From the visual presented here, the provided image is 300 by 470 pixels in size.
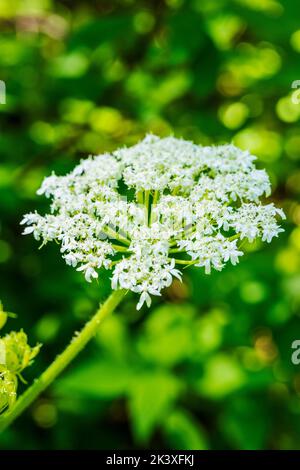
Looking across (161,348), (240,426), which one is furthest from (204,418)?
(161,348)

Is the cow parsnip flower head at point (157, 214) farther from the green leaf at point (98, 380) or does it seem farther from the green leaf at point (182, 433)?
the green leaf at point (182, 433)

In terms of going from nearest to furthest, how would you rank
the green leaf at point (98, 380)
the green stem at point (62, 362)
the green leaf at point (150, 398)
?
the green stem at point (62, 362), the green leaf at point (150, 398), the green leaf at point (98, 380)

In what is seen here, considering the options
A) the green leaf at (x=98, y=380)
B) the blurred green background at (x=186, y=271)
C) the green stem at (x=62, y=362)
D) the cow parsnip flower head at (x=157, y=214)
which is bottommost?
the green stem at (x=62, y=362)

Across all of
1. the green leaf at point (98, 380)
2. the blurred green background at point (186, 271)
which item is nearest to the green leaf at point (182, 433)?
the blurred green background at point (186, 271)

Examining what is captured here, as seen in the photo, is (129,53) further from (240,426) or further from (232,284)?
(240,426)

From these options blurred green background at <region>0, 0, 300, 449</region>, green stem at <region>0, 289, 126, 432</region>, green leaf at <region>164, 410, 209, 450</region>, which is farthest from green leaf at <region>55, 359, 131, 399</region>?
green stem at <region>0, 289, 126, 432</region>

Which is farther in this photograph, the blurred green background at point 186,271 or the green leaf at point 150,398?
the blurred green background at point 186,271

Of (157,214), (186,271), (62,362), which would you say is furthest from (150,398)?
(157,214)
